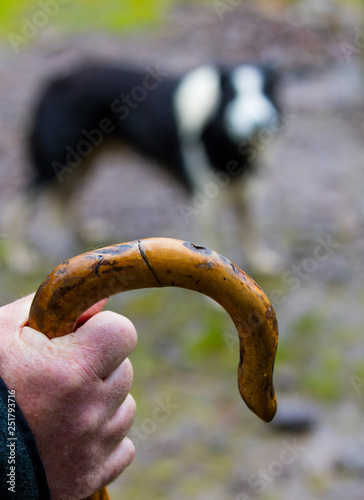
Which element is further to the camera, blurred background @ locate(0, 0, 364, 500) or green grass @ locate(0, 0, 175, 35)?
green grass @ locate(0, 0, 175, 35)

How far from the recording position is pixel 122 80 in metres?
3.96

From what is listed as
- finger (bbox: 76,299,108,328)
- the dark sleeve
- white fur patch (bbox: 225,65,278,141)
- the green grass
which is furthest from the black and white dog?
the green grass

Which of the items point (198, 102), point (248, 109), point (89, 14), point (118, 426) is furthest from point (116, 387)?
point (89, 14)

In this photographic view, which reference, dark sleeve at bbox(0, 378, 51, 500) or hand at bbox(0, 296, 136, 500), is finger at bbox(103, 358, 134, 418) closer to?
hand at bbox(0, 296, 136, 500)

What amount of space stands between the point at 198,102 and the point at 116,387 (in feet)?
10.4

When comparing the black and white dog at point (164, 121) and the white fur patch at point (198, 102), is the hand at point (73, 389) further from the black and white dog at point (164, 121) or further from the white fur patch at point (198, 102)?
the white fur patch at point (198, 102)

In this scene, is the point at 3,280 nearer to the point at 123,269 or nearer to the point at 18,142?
the point at 18,142

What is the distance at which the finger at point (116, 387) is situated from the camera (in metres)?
0.77

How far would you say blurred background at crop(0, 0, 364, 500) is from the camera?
2.56 m

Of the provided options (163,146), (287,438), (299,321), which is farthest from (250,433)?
(163,146)

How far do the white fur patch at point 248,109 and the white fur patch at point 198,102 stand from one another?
128 mm

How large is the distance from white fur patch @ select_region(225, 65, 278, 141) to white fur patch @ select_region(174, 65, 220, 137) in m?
0.13

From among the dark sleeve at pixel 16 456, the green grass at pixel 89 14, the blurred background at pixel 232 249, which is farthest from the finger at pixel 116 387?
the green grass at pixel 89 14

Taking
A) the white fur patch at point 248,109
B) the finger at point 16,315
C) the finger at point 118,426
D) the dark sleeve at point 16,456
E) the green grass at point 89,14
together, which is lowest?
the green grass at point 89,14
